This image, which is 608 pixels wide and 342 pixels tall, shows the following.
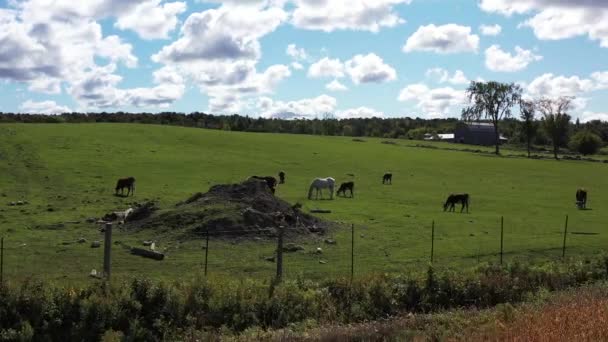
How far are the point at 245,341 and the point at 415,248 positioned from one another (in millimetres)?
16109

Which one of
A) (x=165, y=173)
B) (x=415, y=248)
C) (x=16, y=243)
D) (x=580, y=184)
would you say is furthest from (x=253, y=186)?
(x=580, y=184)

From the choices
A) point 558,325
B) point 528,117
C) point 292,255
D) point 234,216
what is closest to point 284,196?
point 234,216

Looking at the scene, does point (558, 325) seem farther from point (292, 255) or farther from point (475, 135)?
point (475, 135)

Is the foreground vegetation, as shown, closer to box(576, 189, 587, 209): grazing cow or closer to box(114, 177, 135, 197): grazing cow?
box(114, 177, 135, 197): grazing cow

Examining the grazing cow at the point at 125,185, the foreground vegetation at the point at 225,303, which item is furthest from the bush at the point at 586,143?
the foreground vegetation at the point at 225,303

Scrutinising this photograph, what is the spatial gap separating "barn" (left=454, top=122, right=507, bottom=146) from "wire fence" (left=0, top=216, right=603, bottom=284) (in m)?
146

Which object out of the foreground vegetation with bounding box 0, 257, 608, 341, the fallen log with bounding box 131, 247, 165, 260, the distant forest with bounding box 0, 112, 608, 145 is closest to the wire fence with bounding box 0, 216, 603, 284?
the fallen log with bounding box 131, 247, 165, 260

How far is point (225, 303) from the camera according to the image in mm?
15852

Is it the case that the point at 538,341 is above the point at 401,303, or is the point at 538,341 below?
above

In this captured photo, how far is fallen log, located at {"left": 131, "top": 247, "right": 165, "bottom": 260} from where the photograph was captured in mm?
24453

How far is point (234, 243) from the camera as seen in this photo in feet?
90.4

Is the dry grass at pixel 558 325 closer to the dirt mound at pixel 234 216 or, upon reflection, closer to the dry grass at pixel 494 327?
the dry grass at pixel 494 327

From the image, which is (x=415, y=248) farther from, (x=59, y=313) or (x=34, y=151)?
(x=34, y=151)

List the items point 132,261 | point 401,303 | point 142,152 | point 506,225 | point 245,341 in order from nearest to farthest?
1. point 245,341
2. point 401,303
3. point 132,261
4. point 506,225
5. point 142,152
